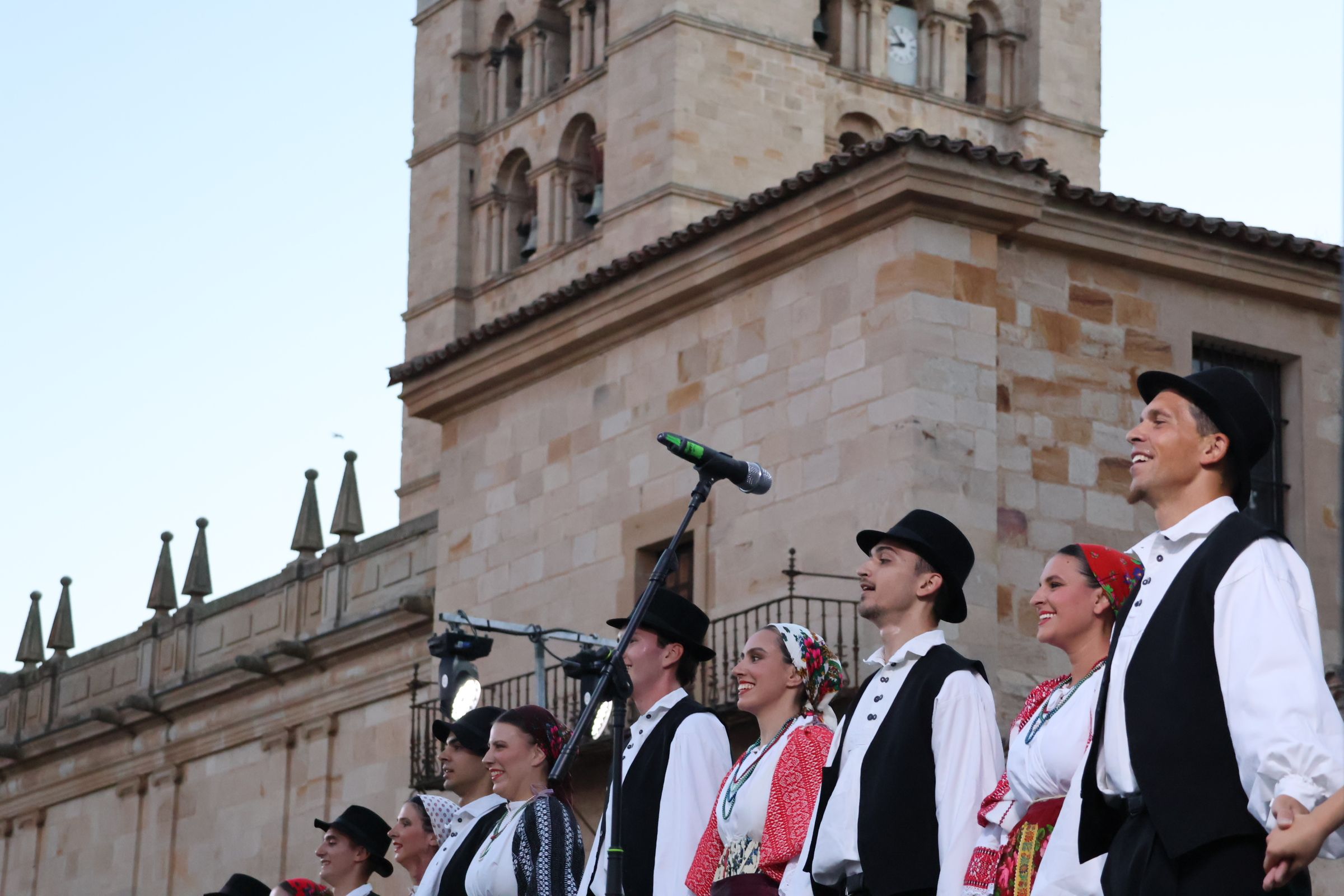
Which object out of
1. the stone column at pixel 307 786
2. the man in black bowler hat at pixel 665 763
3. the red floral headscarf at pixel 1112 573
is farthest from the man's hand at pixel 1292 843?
the stone column at pixel 307 786

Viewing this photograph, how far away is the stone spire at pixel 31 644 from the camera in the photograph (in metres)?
33.5

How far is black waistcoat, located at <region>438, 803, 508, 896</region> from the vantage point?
8781mm

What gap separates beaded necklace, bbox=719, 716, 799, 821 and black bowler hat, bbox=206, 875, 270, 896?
425 centimetres

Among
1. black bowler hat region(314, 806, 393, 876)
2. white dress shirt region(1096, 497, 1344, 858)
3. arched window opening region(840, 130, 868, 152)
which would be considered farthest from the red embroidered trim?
arched window opening region(840, 130, 868, 152)

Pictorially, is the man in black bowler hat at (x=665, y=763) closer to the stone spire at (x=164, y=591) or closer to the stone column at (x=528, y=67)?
the stone spire at (x=164, y=591)

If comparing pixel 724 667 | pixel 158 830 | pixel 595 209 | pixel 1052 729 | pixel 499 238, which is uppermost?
pixel 499 238

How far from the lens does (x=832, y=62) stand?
121 feet

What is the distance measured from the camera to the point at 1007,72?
1528 inches

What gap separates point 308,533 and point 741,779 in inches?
835

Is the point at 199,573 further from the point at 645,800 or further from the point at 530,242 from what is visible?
the point at 645,800

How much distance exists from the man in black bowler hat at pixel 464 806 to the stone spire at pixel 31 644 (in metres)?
25.4

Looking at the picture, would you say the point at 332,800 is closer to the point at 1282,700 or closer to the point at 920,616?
the point at 920,616

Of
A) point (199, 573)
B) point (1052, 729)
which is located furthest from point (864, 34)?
point (1052, 729)

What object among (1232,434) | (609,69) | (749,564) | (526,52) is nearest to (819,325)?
(749,564)
